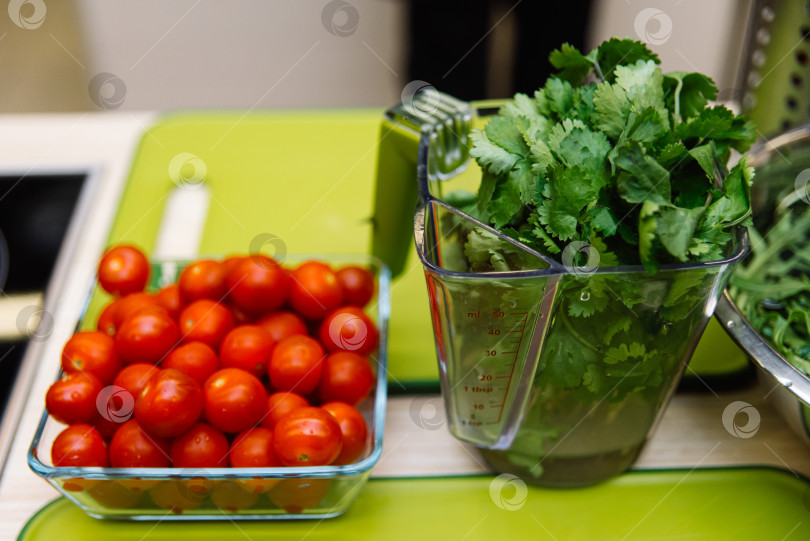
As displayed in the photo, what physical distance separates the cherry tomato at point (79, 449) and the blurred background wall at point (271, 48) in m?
1.73

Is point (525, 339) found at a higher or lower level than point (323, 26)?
higher

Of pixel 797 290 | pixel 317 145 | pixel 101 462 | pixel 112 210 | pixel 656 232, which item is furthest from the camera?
pixel 317 145

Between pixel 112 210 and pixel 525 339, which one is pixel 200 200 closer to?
pixel 112 210

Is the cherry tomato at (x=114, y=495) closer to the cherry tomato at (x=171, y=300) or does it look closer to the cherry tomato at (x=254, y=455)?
the cherry tomato at (x=254, y=455)

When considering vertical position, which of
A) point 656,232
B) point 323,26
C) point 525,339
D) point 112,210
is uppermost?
point 656,232

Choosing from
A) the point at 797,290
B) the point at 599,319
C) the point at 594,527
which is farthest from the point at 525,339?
the point at 797,290

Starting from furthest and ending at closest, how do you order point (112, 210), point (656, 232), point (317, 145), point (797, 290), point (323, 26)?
point (323, 26), point (317, 145), point (112, 210), point (797, 290), point (656, 232)

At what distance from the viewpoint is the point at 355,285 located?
79cm

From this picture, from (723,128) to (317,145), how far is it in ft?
2.23

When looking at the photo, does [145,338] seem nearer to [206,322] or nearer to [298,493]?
[206,322]

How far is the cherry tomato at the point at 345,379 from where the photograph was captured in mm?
692

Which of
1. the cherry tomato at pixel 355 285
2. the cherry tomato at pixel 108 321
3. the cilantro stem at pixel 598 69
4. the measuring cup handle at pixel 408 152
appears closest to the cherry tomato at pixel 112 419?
the cherry tomato at pixel 108 321

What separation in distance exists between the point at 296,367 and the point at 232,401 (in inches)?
2.9

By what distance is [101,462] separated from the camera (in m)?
0.63
